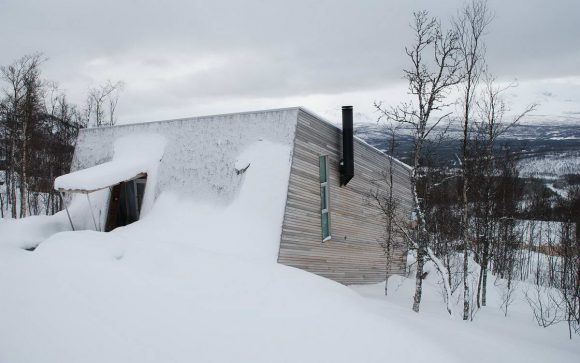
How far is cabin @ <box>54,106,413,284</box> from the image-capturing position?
11.7 meters

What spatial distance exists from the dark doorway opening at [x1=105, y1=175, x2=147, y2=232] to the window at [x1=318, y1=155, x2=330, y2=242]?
25.2ft

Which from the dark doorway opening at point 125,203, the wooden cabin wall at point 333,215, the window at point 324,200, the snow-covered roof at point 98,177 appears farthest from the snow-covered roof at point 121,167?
the window at point 324,200

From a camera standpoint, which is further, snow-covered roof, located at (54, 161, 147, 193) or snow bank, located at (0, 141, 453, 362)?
snow-covered roof, located at (54, 161, 147, 193)

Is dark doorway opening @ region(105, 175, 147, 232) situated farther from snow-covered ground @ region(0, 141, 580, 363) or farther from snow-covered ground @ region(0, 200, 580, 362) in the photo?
snow-covered ground @ region(0, 200, 580, 362)

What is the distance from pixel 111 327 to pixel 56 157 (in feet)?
89.9

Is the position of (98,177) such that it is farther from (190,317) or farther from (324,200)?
(190,317)

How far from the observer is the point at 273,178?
38.2 ft

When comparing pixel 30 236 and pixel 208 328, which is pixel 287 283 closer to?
pixel 208 328

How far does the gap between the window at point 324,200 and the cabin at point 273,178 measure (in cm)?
3

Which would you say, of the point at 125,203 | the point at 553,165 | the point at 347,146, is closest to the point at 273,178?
the point at 347,146

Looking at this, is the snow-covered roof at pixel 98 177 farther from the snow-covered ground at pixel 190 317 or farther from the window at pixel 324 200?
the window at pixel 324 200

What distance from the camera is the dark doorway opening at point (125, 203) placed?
52.6ft

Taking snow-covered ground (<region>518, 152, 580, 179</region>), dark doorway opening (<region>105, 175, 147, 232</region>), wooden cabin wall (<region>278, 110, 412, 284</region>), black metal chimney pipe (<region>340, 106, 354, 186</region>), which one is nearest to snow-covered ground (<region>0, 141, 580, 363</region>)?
wooden cabin wall (<region>278, 110, 412, 284</region>)

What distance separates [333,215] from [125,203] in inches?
352
